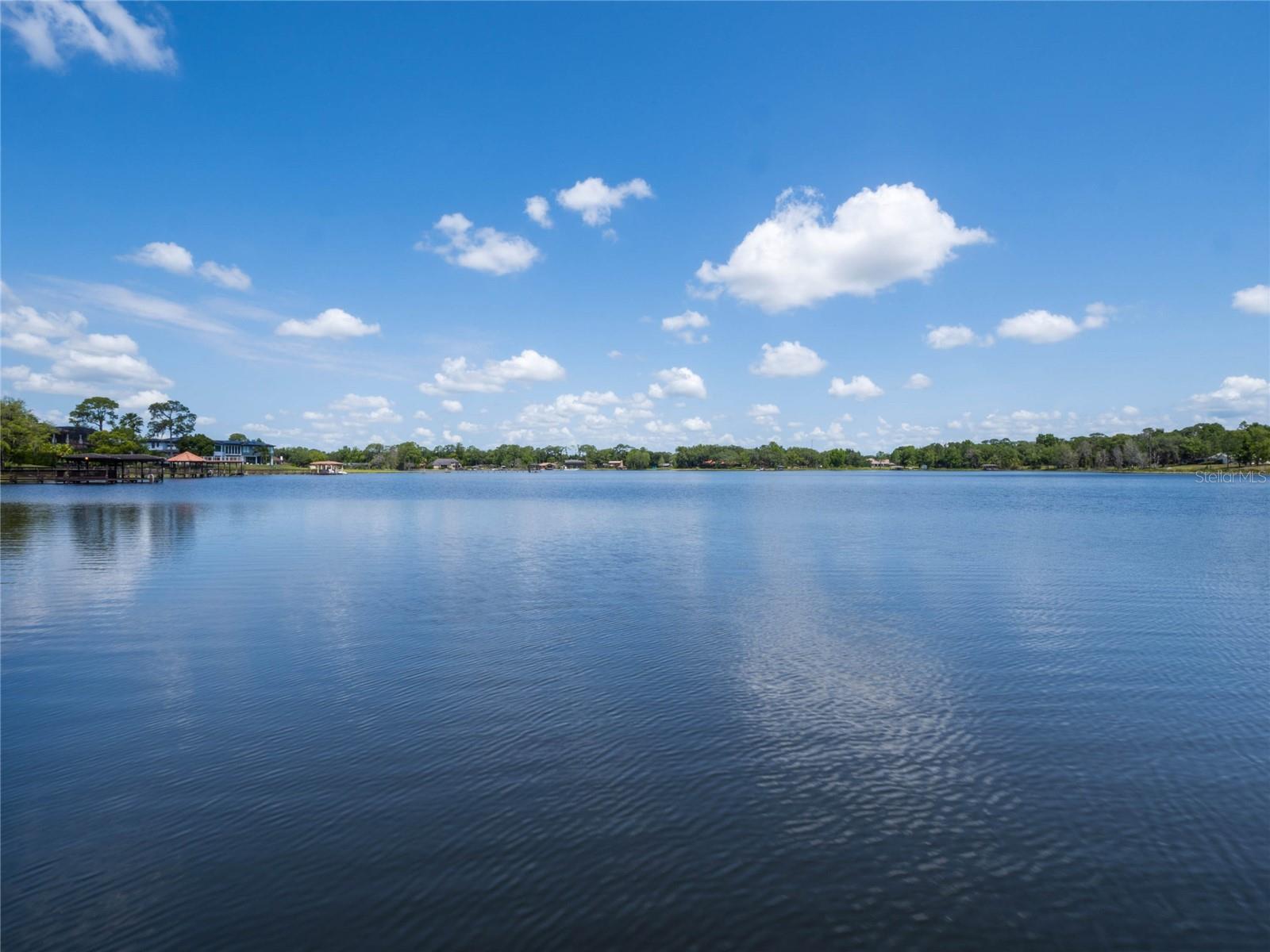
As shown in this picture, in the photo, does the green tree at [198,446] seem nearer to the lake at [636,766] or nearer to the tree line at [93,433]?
the tree line at [93,433]

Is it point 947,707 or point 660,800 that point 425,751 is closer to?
point 660,800

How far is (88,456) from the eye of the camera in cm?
9312

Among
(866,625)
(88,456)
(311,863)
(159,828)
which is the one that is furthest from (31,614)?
(88,456)

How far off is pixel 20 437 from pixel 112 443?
120 ft

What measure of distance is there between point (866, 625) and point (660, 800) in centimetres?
1064

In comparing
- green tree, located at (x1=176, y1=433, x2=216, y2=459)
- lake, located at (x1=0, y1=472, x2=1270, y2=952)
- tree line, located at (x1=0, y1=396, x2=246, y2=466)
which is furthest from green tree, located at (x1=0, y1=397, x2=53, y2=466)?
lake, located at (x1=0, y1=472, x2=1270, y2=952)

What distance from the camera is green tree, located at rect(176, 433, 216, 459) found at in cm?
17564

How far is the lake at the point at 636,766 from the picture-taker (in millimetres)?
6637

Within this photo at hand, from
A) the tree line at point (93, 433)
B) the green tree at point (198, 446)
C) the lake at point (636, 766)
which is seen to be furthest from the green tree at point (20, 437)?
the lake at point (636, 766)

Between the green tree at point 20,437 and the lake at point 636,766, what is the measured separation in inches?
4103

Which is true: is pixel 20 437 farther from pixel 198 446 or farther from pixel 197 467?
pixel 198 446

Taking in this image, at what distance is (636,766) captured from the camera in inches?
376

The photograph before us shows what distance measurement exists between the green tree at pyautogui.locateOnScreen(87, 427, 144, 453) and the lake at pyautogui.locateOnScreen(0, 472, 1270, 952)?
5356 inches

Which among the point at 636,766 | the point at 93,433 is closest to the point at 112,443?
the point at 93,433
